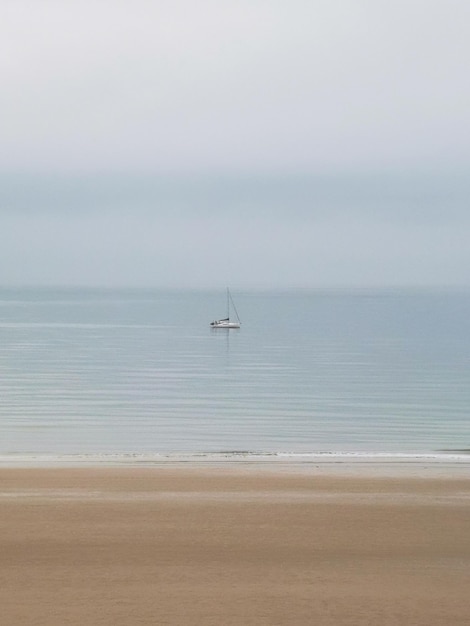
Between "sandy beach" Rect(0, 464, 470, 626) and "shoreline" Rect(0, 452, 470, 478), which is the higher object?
"shoreline" Rect(0, 452, 470, 478)

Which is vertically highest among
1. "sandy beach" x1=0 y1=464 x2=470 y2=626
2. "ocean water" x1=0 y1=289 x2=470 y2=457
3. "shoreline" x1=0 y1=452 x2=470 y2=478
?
"ocean water" x1=0 y1=289 x2=470 y2=457

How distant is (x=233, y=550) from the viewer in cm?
1259

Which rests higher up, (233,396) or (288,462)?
(233,396)

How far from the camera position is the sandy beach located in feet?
34.4

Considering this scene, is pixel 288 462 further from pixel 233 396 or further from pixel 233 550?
pixel 233 396

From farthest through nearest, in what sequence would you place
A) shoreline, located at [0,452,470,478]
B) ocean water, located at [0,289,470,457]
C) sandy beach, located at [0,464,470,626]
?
ocean water, located at [0,289,470,457] < shoreline, located at [0,452,470,478] < sandy beach, located at [0,464,470,626]

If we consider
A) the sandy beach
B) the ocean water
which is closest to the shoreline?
the sandy beach

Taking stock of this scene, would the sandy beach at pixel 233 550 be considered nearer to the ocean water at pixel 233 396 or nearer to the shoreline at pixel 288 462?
the shoreline at pixel 288 462

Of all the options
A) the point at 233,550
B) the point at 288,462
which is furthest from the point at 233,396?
the point at 233,550

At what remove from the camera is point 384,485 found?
56.3 ft

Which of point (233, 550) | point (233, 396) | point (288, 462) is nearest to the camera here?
point (233, 550)

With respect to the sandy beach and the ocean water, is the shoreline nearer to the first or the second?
the sandy beach

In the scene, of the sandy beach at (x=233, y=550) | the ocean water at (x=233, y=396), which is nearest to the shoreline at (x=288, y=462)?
the sandy beach at (x=233, y=550)

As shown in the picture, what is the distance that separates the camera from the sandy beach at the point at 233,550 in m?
10.5
